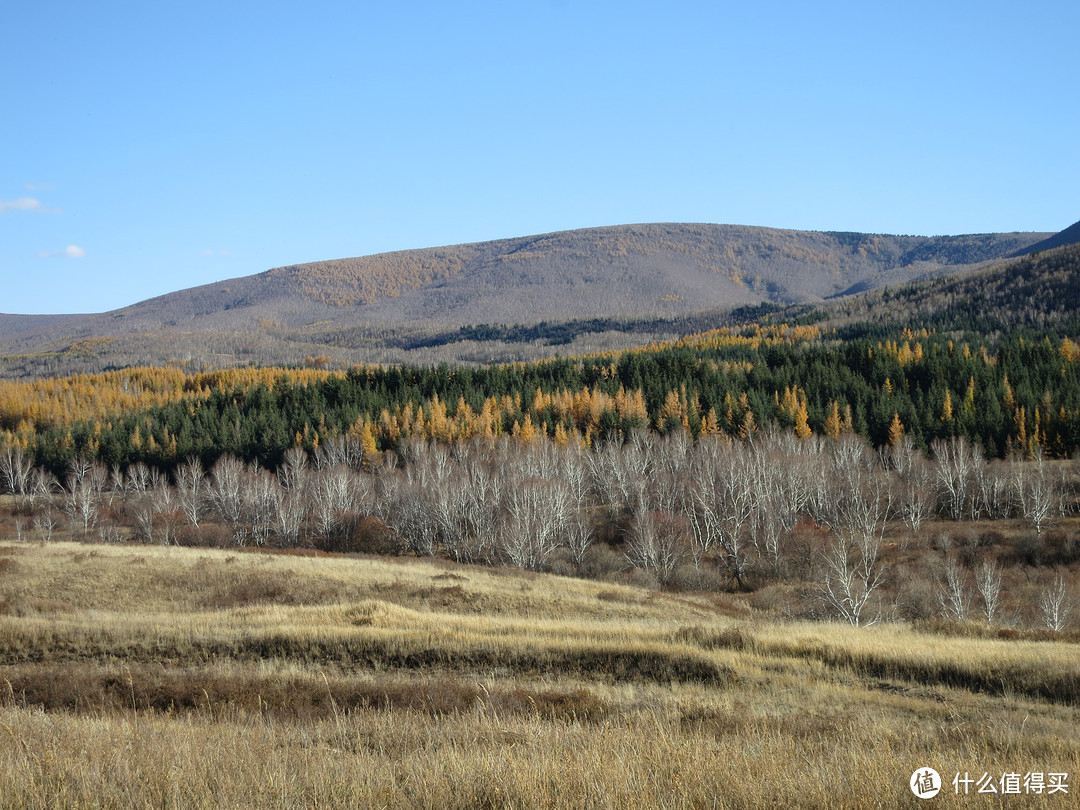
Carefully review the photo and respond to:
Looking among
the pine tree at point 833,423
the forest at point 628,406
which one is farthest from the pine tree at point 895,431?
the pine tree at point 833,423

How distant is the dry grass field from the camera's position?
23.9 feet

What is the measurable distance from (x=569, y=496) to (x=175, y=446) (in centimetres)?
6520

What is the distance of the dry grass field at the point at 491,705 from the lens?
728cm

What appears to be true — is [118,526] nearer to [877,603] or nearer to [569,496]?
[569,496]

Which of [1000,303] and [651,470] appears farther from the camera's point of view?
[1000,303]

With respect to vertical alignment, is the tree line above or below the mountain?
below

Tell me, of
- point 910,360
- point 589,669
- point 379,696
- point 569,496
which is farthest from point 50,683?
point 910,360

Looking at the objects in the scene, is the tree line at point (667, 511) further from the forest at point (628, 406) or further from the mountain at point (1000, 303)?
the mountain at point (1000, 303)

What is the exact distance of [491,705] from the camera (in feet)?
41.1

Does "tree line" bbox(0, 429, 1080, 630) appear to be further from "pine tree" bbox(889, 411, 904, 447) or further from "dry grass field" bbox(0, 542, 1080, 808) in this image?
"dry grass field" bbox(0, 542, 1080, 808)

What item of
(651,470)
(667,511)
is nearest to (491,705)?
(667,511)

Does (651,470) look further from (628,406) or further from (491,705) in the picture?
(491,705)

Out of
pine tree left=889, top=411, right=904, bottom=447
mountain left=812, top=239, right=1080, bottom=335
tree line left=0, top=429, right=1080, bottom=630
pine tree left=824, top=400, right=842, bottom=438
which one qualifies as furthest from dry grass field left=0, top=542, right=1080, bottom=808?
mountain left=812, top=239, right=1080, bottom=335

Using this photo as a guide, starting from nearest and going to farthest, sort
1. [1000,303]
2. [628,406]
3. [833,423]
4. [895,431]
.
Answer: [895,431]
[833,423]
[628,406]
[1000,303]
